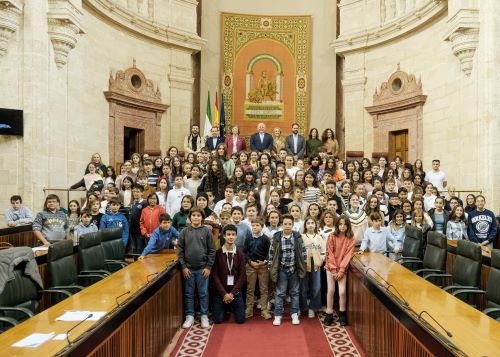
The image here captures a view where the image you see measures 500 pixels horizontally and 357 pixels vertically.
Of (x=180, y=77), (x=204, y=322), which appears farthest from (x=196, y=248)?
(x=180, y=77)

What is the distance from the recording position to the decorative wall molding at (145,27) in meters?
12.0

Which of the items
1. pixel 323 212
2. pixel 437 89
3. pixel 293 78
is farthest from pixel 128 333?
pixel 293 78

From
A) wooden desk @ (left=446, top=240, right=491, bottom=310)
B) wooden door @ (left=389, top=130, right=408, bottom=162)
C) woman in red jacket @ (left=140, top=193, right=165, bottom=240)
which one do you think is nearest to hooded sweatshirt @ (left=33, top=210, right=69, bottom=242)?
woman in red jacket @ (left=140, top=193, right=165, bottom=240)

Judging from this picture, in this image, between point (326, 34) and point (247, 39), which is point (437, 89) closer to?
point (326, 34)

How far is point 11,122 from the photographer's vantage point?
8766 millimetres

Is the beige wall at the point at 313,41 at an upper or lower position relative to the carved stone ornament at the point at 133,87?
upper

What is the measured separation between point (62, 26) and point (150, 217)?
16.1 ft

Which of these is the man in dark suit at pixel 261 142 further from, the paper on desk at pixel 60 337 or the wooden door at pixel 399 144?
the paper on desk at pixel 60 337

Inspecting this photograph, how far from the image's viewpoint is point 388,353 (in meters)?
3.80

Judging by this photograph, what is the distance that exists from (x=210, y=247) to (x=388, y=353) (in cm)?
242

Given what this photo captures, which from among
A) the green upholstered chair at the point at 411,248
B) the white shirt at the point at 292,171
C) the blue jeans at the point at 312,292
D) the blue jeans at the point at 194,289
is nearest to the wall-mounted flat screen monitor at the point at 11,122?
the white shirt at the point at 292,171

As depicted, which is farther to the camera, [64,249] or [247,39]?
[247,39]

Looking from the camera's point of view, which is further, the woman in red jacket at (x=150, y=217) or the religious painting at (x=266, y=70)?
the religious painting at (x=266, y=70)

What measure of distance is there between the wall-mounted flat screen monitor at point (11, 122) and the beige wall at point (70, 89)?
0.15 m
